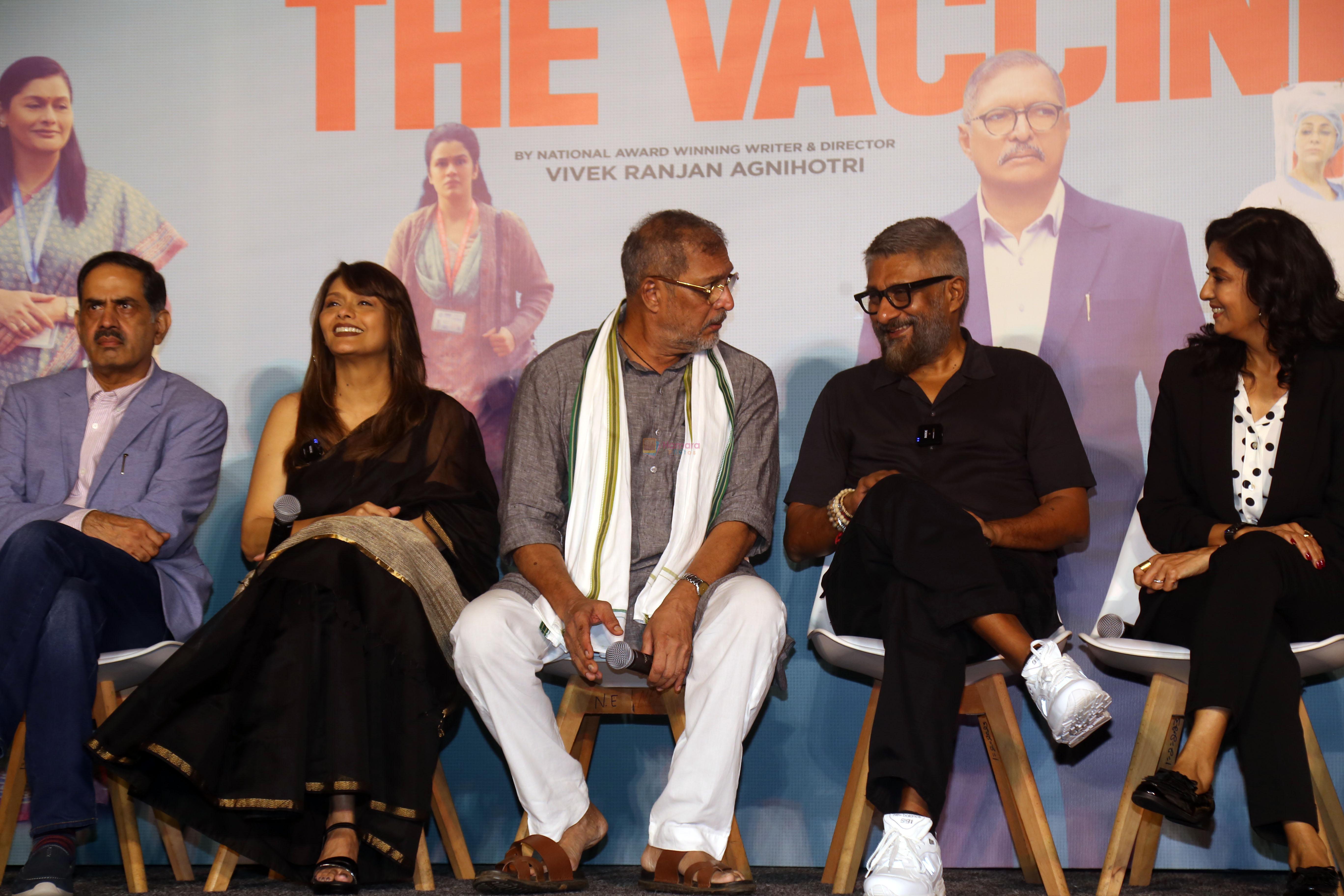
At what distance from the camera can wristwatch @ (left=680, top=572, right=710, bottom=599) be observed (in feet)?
9.04

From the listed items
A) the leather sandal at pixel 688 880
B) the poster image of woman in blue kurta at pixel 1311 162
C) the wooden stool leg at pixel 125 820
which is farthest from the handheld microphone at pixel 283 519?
the poster image of woman in blue kurta at pixel 1311 162

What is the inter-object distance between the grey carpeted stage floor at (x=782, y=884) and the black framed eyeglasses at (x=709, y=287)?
145 centimetres

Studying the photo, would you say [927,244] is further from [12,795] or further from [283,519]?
[12,795]

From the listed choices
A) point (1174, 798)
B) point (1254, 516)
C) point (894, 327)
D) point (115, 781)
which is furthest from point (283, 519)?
point (1254, 516)

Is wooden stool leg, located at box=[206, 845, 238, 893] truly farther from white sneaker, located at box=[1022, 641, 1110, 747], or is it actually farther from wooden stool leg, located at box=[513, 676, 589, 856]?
white sneaker, located at box=[1022, 641, 1110, 747]

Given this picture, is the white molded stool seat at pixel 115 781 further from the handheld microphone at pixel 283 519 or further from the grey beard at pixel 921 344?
the grey beard at pixel 921 344

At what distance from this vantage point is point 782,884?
2.91m

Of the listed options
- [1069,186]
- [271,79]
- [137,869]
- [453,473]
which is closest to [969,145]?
[1069,186]

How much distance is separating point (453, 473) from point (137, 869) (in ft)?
4.07

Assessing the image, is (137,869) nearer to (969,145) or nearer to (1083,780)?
(1083,780)

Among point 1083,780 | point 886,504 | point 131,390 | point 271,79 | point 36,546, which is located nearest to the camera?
point 886,504

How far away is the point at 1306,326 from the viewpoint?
2912mm

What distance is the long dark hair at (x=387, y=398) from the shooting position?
3.18m

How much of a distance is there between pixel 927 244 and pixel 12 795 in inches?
107
